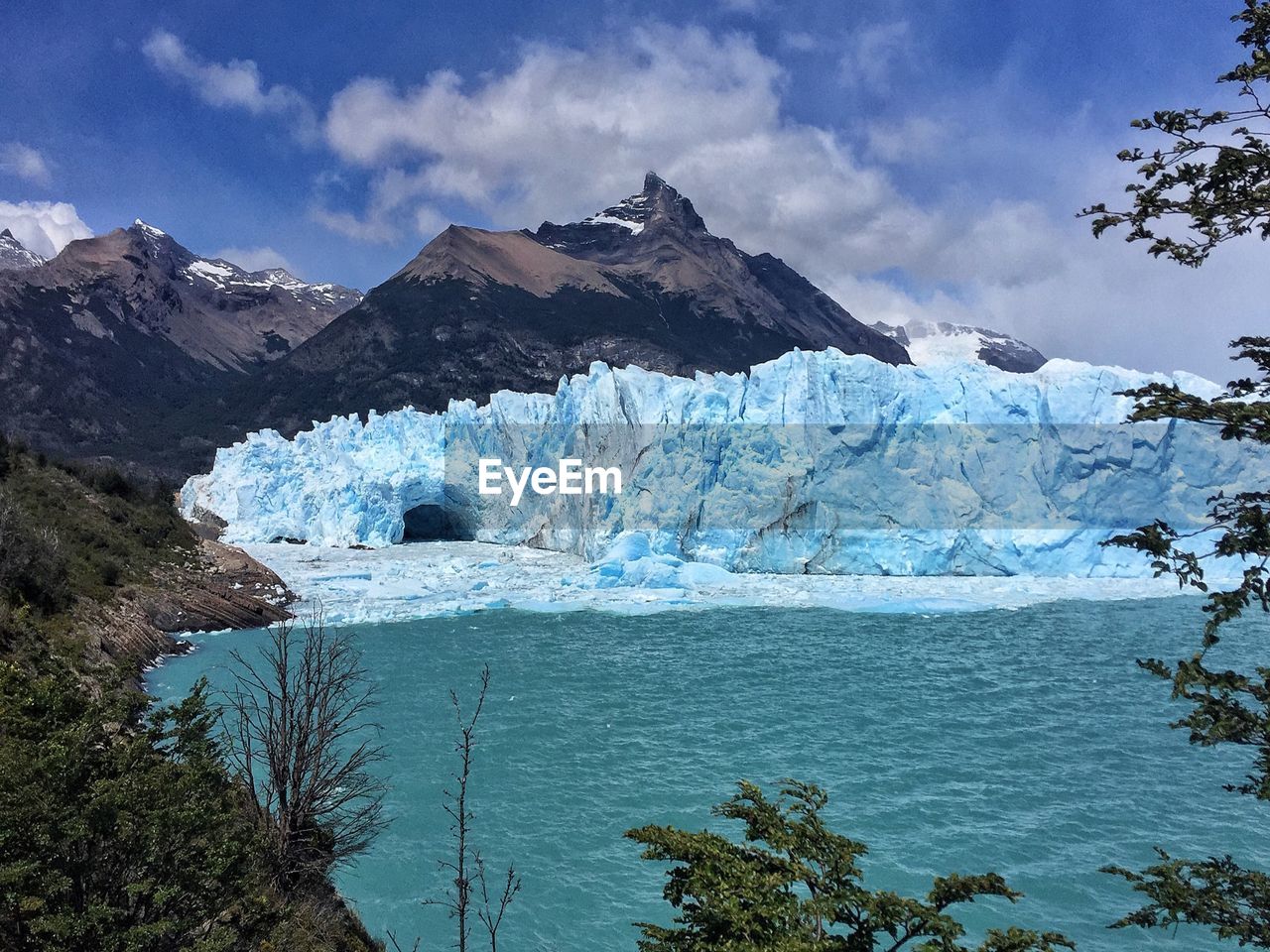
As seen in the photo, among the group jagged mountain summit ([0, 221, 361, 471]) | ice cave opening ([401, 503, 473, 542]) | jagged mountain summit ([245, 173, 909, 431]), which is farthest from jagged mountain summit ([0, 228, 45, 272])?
ice cave opening ([401, 503, 473, 542])

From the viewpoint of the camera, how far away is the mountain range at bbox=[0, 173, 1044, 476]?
7331 centimetres

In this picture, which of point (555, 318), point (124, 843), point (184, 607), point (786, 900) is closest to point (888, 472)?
point (184, 607)

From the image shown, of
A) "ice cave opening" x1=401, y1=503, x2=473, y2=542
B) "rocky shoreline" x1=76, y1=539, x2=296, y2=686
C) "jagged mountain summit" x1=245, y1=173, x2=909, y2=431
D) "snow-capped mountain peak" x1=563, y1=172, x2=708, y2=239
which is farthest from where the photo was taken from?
"snow-capped mountain peak" x1=563, y1=172, x2=708, y2=239

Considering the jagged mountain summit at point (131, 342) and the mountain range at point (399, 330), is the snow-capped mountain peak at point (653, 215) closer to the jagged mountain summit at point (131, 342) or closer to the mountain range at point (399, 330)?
the mountain range at point (399, 330)

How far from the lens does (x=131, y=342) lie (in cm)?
9500

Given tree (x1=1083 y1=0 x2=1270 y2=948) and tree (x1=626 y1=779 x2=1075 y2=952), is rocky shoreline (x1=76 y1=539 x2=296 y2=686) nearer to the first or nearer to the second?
tree (x1=626 y1=779 x2=1075 y2=952)

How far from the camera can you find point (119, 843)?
401 centimetres

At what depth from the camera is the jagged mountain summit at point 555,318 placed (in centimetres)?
7600

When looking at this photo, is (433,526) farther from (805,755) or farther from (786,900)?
(786,900)

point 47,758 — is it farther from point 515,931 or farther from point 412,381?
point 412,381

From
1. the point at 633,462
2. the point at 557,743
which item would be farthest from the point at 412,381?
the point at 557,743

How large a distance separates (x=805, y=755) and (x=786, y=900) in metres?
7.94

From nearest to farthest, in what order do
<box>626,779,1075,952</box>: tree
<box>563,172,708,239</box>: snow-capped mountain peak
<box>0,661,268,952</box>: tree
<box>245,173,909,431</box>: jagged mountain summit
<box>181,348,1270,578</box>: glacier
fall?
<box>626,779,1075,952</box>: tree < <box>0,661,268,952</box>: tree < <box>181,348,1270,578</box>: glacier < <box>245,173,909,431</box>: jagged mountain summit < <box>563,172,708,239</box>: snow-capped mountain peak

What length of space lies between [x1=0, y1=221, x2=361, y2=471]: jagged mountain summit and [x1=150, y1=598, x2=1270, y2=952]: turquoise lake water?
5966cm
